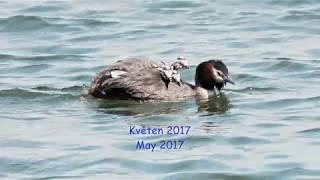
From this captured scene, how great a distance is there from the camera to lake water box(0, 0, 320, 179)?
10.4 meters

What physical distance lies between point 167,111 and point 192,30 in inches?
203

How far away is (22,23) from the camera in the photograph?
743 inches

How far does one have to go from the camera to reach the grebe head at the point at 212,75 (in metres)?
13.9

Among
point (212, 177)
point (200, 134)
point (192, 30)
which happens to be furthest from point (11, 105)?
point (192, 30)

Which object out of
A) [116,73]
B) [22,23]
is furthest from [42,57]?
[116,73]

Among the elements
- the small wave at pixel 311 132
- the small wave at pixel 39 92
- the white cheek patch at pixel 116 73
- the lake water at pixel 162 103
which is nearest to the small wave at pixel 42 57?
the lake water at pixel 162 103

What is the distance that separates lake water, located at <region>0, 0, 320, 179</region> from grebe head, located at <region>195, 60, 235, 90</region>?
0.18 meters

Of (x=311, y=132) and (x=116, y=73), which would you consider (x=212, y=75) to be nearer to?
(x=116, y=73)

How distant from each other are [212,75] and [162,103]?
0.84 m

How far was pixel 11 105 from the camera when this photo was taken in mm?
13125

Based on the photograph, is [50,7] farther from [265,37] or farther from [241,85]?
[241,85]

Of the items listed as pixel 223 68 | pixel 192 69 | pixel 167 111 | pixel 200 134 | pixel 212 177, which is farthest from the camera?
pixel 192 69

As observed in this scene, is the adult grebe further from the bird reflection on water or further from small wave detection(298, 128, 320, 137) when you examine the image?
small wave detection(298, 128, 320, 137)

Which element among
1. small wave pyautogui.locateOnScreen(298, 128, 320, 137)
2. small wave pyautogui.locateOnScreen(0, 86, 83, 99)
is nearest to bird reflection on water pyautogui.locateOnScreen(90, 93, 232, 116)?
small wave pyautogui.locateOnScreen(0, 86, 83, 99)
